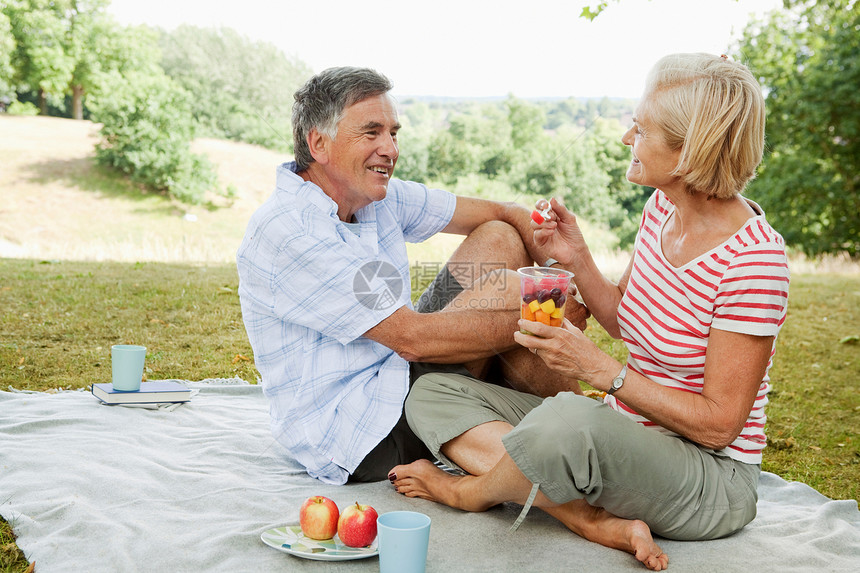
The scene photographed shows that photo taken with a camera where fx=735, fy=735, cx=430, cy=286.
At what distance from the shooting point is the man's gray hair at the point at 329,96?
3.24 metres

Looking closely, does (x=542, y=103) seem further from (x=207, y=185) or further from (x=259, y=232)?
(x=259, y=232)

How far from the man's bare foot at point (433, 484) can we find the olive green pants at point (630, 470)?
50cm

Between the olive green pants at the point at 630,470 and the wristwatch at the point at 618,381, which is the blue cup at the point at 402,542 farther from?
the wristwatch at the point at 618,381

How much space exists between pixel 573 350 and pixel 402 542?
0.83m

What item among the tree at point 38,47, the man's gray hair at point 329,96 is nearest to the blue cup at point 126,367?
the man's gray hair at point 329,96

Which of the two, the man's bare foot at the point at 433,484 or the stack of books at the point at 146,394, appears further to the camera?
the stack of books at the point at 146,394

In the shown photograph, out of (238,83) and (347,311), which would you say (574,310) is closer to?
(347,311)

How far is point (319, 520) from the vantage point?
8.11 ft

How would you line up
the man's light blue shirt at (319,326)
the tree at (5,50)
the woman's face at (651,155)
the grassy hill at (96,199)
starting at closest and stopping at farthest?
the woman's face at (651,155) → the man's light blue shirt at (319,326) → the grassy hill at (96,199) → the tree at (5,50)

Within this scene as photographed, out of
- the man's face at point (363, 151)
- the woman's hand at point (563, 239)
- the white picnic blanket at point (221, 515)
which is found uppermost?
the man's face at point (363, 151)

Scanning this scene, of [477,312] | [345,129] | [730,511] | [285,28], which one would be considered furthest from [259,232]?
[285,28]

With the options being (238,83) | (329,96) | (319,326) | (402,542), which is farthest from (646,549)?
(238,83)

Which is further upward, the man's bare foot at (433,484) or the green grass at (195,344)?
the man's bare foot at (433,484)

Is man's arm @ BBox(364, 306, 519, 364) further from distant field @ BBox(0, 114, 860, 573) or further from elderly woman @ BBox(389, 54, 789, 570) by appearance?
distant field @ BBox(0, 114, 860, 573)
